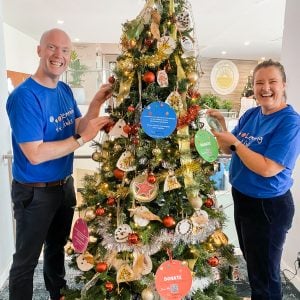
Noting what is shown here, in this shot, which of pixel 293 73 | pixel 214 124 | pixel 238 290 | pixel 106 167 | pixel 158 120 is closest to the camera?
pixel 158 120

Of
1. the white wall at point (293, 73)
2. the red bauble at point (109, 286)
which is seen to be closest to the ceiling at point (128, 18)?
the white wall at point (293, 73)

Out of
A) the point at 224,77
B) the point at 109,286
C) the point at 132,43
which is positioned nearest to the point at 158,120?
the point at 132,43

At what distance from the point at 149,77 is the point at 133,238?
623 mm

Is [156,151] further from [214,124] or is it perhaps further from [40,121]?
[40,121]

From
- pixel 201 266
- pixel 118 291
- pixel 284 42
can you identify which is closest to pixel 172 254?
pixel 201 266

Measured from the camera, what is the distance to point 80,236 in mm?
1296

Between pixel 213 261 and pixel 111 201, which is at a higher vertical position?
pixel 111 201

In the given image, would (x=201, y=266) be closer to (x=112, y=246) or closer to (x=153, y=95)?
(x=112, y=246)

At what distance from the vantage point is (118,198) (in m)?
1.23

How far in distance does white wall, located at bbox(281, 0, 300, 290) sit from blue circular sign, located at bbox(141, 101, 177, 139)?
125 centimetres

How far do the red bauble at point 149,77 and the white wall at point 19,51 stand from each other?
4.92 metres

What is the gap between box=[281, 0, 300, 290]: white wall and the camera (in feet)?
6.68

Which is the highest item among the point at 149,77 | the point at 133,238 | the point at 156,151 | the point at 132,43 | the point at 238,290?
the point at 132,43

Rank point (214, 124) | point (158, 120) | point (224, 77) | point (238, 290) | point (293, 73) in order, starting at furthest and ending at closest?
point (224, 77), point (293, 73), point (238, 290), point (214, 124), point (158, 120)
